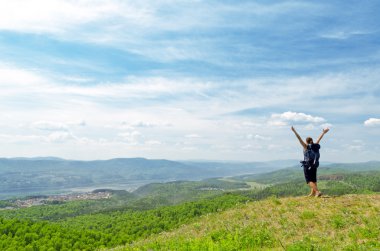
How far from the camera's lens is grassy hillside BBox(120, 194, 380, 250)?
1476 cm

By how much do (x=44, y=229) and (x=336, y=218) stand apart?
51.4 m

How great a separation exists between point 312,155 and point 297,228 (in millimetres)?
6054

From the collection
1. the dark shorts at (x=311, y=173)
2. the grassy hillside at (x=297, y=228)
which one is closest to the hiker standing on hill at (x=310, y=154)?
the dark shorts at (x=311, y=173)

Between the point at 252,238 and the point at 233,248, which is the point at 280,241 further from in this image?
the point at 233,248

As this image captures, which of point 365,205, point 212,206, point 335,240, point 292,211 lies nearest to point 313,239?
point 335,240

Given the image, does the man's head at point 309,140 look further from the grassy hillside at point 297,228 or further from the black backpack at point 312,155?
the grassy hillside at point 297,228

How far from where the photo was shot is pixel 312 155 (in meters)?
21.9

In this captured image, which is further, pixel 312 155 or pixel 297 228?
pixel 312 155

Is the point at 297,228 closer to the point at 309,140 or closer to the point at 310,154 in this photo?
the point at 310,154

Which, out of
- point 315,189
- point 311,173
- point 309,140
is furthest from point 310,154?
point 315,189

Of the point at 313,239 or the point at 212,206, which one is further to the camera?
the point at 212,206

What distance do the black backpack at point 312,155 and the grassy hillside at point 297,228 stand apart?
9.27 feet

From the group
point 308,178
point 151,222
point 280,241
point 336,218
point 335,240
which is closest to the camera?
point 335,240

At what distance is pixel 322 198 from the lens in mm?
23250
